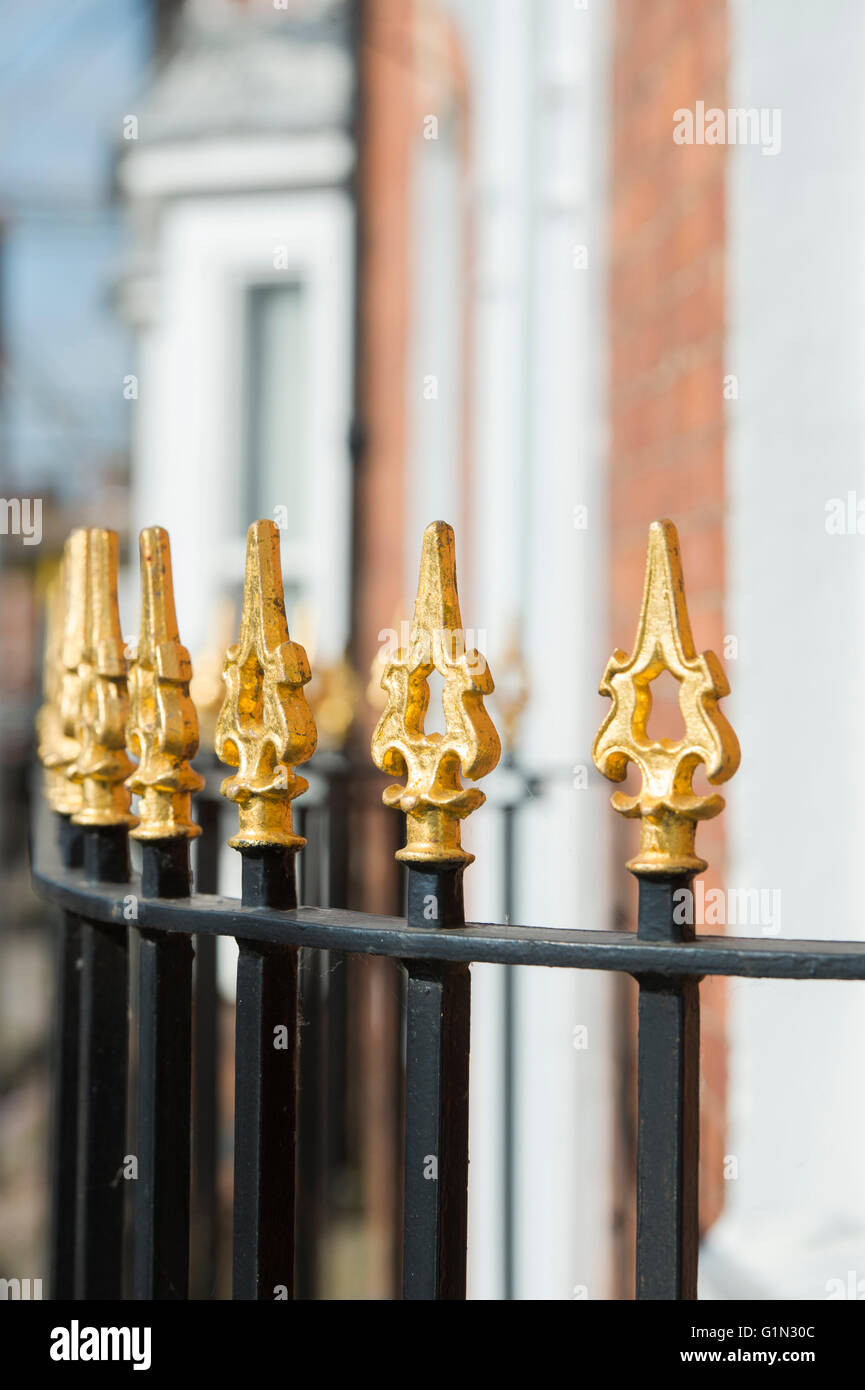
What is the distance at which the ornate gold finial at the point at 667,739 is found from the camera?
1.03 metres

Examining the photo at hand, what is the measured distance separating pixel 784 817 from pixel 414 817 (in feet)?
3.56

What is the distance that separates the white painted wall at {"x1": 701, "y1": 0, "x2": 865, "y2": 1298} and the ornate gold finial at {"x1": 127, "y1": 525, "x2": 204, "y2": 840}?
3.61 feet

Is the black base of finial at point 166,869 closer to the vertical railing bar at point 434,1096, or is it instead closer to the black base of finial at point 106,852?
the black base of finial at point 106,852

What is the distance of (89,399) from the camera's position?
11656 mm

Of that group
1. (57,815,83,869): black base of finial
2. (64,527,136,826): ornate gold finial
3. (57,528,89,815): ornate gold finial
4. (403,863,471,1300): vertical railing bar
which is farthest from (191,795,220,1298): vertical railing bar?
(403,863,471,1300): vertical railing bar

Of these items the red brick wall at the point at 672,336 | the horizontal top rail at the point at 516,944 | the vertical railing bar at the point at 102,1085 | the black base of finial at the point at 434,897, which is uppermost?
the red brick wall at the point at 672,336

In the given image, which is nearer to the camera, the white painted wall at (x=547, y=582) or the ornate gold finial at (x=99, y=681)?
the ornate gold finial at (x=99, y=681)

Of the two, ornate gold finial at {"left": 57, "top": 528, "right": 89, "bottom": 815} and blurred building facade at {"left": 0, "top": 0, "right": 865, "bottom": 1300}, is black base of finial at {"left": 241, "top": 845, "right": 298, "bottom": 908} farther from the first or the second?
blurred building facade at {"left": 0, "top": 0, "right": 865, "bottom": 1300}

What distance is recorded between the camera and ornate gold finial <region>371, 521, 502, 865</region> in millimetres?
1092

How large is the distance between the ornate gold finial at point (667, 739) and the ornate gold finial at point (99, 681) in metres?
0.60

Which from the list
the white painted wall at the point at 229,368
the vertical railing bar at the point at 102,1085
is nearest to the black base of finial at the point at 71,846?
the vertical railing bar at the point at 102,1085

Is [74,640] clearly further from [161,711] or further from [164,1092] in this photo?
[164,1092]

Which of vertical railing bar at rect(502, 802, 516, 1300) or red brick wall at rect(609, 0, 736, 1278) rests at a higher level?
red brick wall at rect(609, 0, 736, 1278)
